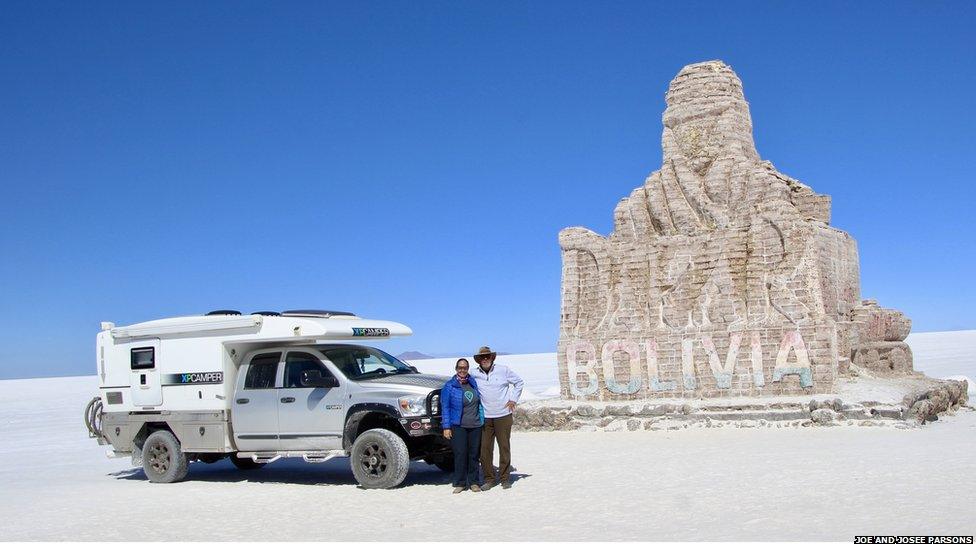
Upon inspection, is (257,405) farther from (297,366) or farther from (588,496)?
(588,496)

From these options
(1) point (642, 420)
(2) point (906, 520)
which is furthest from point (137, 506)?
(1) point (642, 420)

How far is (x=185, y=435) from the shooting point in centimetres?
1248

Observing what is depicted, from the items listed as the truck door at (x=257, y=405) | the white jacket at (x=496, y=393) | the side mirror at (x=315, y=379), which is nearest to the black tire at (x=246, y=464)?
the truck door at (x=257, y=405)

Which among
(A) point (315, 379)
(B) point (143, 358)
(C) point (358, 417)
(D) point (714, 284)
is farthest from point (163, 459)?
(D) point (714, 284)

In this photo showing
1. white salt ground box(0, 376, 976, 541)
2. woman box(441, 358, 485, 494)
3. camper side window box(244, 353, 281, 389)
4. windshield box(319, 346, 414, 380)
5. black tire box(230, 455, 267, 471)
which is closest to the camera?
white salt ground box(0, 376, 976, 541)

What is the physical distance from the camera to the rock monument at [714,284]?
61.5 ft

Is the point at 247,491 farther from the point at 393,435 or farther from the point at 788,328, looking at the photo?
the point at 788,328

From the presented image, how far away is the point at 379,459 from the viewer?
1098 cm

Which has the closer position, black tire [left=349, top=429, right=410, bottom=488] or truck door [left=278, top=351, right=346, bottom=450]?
black tire [left=349, top=429, right=410, bottom=488]

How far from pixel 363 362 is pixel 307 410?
103 centimetres

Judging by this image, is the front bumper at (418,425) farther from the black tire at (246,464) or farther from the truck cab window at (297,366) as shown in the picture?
the black tire at (246,464)

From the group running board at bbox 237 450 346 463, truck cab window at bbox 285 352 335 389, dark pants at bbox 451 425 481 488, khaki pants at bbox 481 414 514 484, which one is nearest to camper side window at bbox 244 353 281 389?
truck cab window at bbox 285 352 335 389

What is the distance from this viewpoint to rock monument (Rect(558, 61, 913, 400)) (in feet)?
61.5

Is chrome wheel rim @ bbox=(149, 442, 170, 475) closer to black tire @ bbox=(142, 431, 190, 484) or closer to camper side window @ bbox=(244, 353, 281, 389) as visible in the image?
black tire @ bbox=(142, 431, 190, 484)
